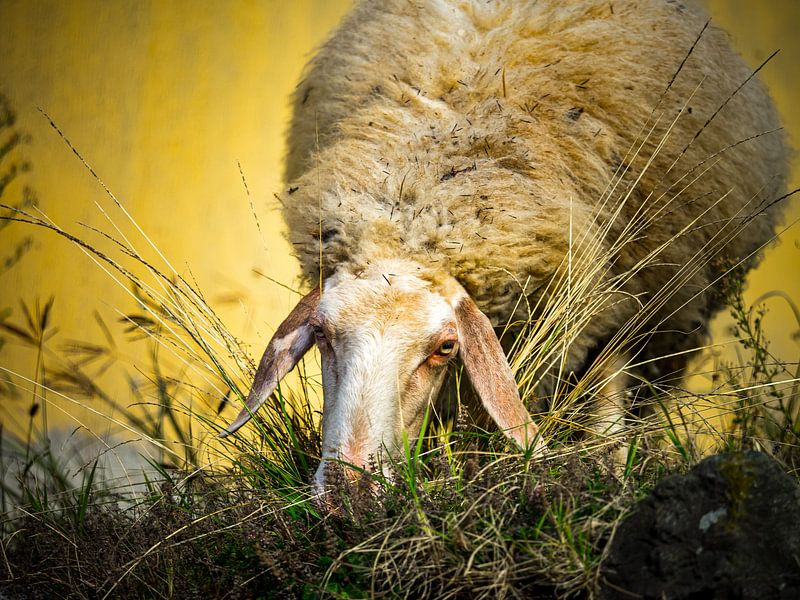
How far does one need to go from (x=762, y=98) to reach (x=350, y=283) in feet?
8.04

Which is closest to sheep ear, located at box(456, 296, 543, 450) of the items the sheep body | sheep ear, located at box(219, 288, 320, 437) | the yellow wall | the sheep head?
the sheep head

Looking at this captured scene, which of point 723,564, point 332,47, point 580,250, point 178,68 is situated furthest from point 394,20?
point 723,564

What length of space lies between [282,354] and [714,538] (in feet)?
4.99

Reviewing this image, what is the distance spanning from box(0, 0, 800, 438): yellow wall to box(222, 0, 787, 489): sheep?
1.38 metres

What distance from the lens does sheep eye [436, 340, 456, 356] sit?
2.65m

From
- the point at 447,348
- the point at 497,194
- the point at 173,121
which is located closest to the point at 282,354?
the point at 447,348

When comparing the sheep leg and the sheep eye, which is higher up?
the sheep eye

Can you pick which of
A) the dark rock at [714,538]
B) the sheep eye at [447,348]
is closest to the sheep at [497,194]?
the sheep eye at [447,348]

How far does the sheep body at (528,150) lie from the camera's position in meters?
2.82

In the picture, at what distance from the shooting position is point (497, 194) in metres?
2.86

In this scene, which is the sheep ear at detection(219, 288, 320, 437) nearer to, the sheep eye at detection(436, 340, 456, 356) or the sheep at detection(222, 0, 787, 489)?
the sheep at detection(222, 0, 787, 489)

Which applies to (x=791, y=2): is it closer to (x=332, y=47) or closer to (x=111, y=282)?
(x=332, y=47)

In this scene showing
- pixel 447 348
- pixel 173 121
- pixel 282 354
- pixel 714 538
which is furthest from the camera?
pixel 173 121

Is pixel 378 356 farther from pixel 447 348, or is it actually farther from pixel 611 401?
pixel 611 401
